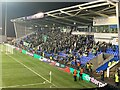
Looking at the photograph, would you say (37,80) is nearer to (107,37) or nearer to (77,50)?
(107,37)

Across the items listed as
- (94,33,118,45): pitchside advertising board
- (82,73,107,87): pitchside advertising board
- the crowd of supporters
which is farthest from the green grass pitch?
(94,33,118,45): pitchside advertising board

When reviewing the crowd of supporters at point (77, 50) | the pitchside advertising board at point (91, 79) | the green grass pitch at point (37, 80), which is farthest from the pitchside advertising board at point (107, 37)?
the pitchside advertising board at point (91, 79)

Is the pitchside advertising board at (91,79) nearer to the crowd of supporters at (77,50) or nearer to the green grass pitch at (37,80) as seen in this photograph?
the green grass pitch at (37,80)

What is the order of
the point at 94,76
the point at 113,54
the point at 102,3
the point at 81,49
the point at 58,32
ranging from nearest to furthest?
the point at 94,76 → the point at 102,3 → the point at 113,54 → the point at 81,49 → the point at 58,32

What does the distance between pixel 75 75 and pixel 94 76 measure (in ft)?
5.10

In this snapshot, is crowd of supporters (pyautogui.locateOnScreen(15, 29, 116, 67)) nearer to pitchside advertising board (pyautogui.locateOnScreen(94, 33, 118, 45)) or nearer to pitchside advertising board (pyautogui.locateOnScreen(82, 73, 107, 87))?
pitchside advertising board (pyautogui.locateOnScreen(94, 33, 118, 45))

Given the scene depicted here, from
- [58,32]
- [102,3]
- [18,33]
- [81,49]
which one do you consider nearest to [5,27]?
[18,33]

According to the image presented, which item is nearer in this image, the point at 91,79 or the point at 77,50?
the point at 91,79

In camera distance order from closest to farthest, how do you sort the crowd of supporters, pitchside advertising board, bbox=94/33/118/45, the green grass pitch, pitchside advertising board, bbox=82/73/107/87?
pitchside advertising board, bbox=82/73/107/87
the green grass pitch
the crowd of supporters
pitchside advertising board, bbox=94/33/118/45

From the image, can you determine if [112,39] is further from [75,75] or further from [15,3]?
[15,3]

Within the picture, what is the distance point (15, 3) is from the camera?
63094mm

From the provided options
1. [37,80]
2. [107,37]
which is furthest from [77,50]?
[37,80]

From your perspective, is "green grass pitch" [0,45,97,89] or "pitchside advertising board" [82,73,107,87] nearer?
"pitchside advertising board" [82,73,107,87]

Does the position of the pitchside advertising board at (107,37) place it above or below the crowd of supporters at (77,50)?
above
